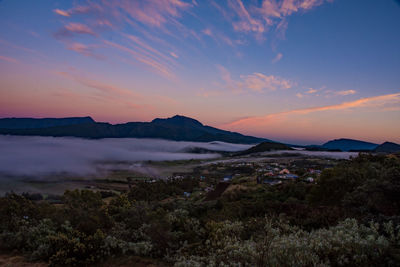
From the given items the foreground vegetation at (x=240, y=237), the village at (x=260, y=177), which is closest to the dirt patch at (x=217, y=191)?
the village at (x=260, y=177)

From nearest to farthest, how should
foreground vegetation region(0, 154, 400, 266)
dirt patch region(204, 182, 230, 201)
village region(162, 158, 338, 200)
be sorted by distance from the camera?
foreground vegetation region(0, 154, 400, 266)
dirt patch region(204, 182, 230, 201)
village region(162, 158, 338, 200)

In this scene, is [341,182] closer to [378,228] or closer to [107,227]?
[378,228]

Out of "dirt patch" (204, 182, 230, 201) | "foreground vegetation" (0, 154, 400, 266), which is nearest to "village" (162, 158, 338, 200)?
"dirt patch" (204, 182, 230, 201)

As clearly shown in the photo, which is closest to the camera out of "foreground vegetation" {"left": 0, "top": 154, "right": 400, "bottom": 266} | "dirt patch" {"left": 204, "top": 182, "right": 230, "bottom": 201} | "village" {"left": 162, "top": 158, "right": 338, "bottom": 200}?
"foreground vegetation" {"left": 0, "top": 154, "right": 400, "bottom": 266}

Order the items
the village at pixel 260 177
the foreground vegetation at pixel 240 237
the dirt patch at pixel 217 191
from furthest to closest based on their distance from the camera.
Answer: the village at pixel 260 177 < the dirt patch at pixel 217 191 < the foreground vegetation at pixel 240 237

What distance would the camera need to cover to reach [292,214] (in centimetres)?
1026

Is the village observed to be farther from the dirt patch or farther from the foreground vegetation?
the foreground vegetation

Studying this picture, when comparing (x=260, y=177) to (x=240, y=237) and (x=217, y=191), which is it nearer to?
(x=217, y=191)

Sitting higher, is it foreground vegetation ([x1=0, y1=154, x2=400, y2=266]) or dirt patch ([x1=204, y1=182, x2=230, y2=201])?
foreground vegetation ([x1=0, y1=154, x2=400, y2=266])

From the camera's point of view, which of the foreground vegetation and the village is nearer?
the foreground vegetation

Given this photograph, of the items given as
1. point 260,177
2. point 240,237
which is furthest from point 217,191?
point 240,237

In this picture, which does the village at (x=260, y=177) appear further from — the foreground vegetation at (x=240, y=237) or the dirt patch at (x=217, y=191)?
the foreground vegetation at (x=240, y=237)

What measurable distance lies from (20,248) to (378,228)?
1276 cm

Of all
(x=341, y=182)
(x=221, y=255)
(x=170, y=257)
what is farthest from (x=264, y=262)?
(x=341, y=182)
